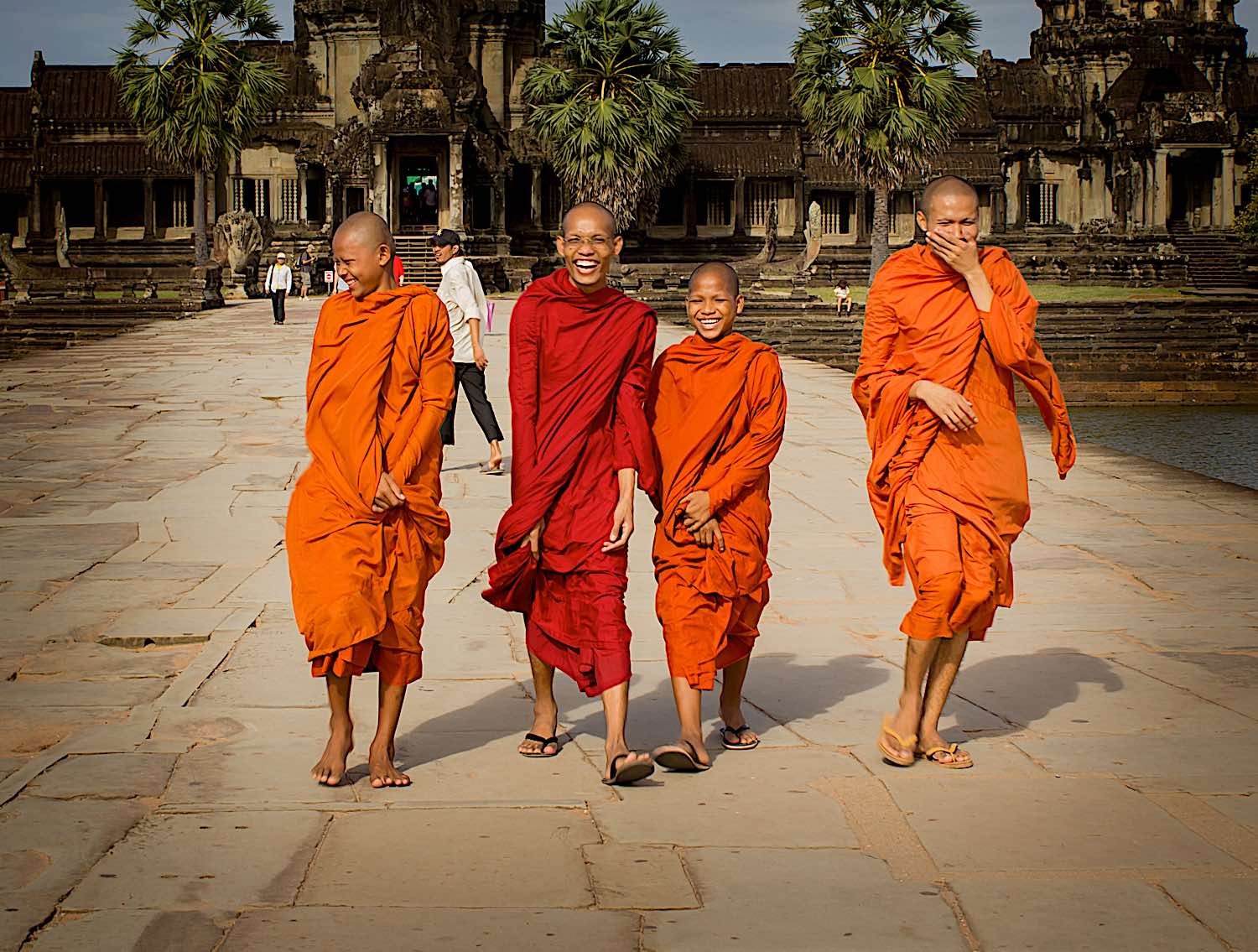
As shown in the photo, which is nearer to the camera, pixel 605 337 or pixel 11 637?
pixel 605 337

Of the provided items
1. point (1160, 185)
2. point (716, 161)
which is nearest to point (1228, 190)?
point (1160, 185)

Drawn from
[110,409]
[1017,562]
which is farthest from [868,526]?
[110,409]

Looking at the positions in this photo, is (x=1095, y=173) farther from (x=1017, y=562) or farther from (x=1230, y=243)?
(x=1017, y=562)

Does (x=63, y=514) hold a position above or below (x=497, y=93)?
below

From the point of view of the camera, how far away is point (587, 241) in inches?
203

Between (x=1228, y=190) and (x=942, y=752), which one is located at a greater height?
(x=1228, y=190)

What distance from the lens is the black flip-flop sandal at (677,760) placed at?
4859mm

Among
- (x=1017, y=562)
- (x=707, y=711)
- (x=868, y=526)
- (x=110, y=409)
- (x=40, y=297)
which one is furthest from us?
(x=40, y=297)

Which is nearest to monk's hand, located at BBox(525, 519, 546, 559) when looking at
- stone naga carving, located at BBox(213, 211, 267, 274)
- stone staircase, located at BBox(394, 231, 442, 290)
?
stone staircase, located at BBox(394, 231, 442, 290)

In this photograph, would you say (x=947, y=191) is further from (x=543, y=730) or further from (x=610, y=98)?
(x=610, y=98)

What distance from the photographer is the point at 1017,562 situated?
8.51 m

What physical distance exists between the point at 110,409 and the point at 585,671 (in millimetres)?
11463

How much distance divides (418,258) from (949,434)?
36.0 m

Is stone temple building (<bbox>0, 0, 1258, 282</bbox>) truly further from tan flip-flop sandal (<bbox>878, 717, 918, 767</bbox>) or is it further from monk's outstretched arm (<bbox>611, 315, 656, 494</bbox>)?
tan flip-flop sandal (<bbox>878, 717, 918, 767</bbox>)
